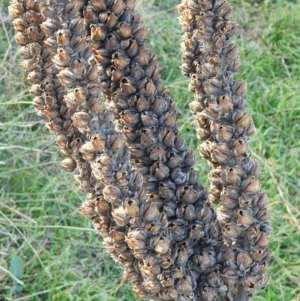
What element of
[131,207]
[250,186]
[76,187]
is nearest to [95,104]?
[131,207]

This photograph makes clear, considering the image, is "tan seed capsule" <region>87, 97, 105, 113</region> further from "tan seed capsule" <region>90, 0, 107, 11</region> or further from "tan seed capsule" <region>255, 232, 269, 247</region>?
"tan seed capsule" <region>255, 232, 269, 247</region>

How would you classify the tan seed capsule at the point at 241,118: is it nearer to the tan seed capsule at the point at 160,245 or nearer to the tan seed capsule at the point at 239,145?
the tan seed capsule at the point at 239,145

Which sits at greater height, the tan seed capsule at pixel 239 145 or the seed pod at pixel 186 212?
the tan seed capsule at pixel 239 145

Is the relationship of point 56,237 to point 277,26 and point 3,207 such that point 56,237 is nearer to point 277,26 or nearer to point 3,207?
point 3,207

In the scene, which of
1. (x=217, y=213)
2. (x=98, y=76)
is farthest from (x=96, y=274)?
(x=98, y=76)

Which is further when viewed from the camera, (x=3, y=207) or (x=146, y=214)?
(x=3, y=207)

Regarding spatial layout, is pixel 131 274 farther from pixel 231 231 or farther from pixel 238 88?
pixel 238 88

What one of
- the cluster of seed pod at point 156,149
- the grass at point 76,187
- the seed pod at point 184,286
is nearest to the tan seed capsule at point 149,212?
the cluster of seed pod at point 156,149
